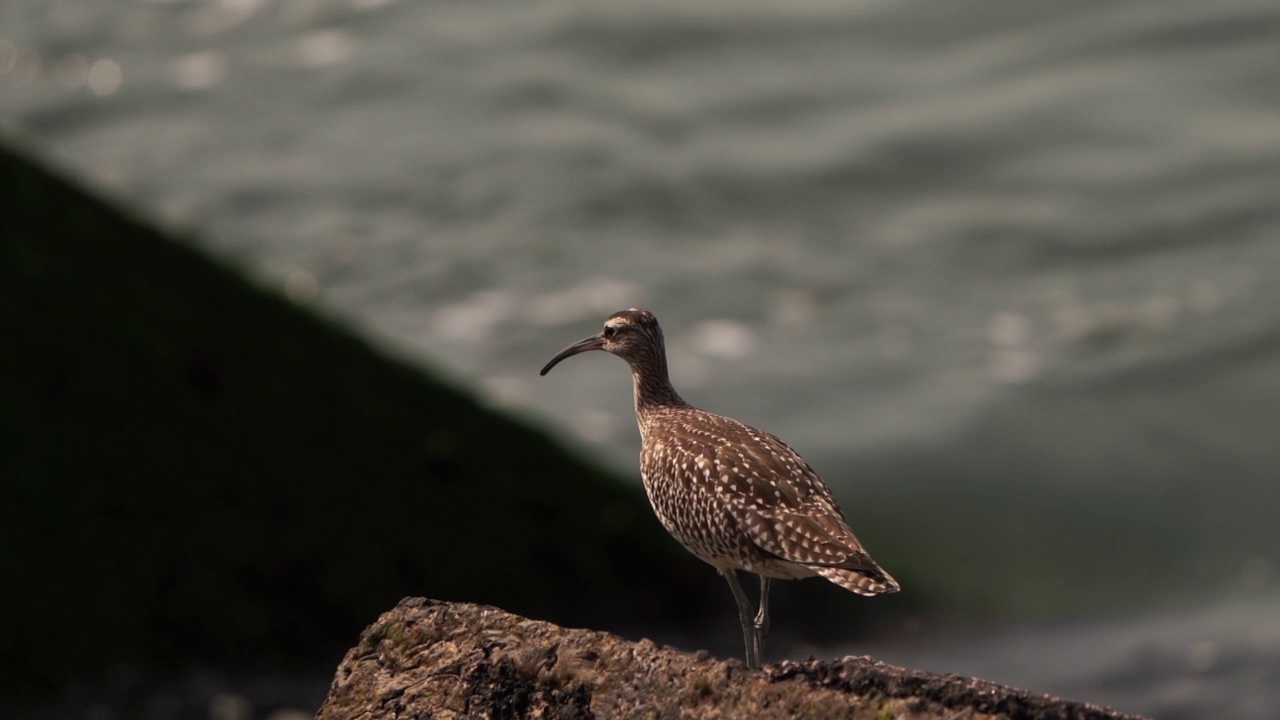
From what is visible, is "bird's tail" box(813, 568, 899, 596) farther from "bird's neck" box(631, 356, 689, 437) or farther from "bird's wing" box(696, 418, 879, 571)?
"bird's neck" box(631, 356, 689, 437)

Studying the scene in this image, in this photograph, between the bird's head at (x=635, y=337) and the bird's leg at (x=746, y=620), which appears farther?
the bird's head at (x=635, y=337)

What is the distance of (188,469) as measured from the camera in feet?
83.1

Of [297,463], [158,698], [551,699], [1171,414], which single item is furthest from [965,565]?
[551,699]

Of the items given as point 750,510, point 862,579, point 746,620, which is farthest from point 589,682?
point 746,620

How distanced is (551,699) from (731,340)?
3348cm

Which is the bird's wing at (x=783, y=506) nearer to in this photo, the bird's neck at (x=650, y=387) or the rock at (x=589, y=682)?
the bird's neck at (x=650, y=387)

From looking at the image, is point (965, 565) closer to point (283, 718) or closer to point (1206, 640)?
point (1206, 640)

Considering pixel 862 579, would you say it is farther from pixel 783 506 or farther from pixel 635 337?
pixel 635 337

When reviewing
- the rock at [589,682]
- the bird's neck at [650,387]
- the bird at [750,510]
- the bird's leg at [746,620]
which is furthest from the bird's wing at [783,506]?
the rock at [589,682]

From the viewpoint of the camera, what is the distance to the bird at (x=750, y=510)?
38.5 feet

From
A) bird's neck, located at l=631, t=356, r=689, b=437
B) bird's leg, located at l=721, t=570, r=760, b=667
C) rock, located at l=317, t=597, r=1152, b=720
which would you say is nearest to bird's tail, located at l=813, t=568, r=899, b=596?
bird's leg, located at l=721, t=570, r=760, b=667

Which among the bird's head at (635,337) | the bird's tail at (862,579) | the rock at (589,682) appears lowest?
the rock at (589,682)

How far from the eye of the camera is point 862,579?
37.7 ft

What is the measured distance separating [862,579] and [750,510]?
3.48 feet
